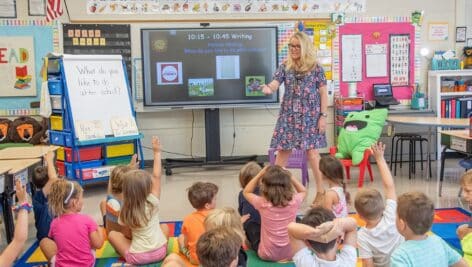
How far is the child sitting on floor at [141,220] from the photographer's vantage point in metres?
2.90

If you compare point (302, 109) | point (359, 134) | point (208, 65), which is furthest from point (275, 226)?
point (208, 65)

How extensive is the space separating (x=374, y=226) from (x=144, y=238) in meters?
1.36

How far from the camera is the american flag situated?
6.60m

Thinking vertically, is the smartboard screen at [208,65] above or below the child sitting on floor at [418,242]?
above

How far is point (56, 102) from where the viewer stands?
5570mm

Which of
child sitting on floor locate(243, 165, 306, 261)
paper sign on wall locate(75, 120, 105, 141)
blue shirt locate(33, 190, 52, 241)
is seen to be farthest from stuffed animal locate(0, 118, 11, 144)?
child sitting on floor locate(243, 165, 306, 261)

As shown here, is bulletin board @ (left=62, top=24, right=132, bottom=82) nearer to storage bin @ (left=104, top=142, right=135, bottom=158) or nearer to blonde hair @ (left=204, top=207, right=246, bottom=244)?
storage bin @ (left=104, top=142, right=135, bottom=158)

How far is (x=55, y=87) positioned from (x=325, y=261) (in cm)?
442

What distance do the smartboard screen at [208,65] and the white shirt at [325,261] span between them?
4.76 metres

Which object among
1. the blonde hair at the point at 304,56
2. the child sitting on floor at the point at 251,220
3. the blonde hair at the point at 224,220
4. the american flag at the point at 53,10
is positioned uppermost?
the american flag at the point at 53,10

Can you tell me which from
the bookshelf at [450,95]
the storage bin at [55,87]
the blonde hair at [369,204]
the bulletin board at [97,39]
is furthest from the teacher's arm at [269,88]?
the bookshelf at [450,95]

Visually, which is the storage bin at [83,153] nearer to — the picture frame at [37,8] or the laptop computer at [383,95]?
the picture frame at [37,8]

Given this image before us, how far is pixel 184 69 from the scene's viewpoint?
6.57 m

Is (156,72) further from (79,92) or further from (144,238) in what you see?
(144,238)
